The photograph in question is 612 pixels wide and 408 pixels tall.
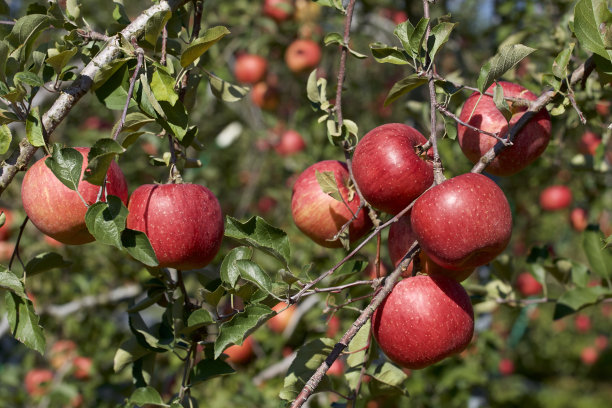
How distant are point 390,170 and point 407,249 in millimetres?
176

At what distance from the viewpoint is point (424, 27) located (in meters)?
0.95

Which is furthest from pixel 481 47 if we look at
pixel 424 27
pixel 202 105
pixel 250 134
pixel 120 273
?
pixel 424 27

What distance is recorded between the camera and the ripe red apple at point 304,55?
3.20 m

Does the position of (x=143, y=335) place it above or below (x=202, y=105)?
above

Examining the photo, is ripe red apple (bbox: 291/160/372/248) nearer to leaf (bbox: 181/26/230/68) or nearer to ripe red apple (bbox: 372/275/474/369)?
ripe red apple (bbox: 372/275/474/369)

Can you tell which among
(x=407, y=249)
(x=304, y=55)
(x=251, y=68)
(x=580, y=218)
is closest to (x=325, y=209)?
(x=407, y=249)

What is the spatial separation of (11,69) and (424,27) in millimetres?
698

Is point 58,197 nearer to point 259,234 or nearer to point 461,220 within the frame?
point 259,234

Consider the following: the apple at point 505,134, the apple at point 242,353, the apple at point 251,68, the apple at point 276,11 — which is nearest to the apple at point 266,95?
the apple at point 251,68

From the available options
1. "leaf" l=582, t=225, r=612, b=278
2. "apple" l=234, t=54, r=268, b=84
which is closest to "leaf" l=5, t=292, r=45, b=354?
"leaf" l=582, t=225, r=612, b=278

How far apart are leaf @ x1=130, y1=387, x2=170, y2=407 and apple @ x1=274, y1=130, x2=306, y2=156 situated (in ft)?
8.46

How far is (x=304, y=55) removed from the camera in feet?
10.5

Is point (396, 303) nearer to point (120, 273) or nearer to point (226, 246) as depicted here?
point (120, 273)

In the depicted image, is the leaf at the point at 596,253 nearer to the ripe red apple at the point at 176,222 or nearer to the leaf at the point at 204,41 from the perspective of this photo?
the ripe red apple at the point at 176,222
